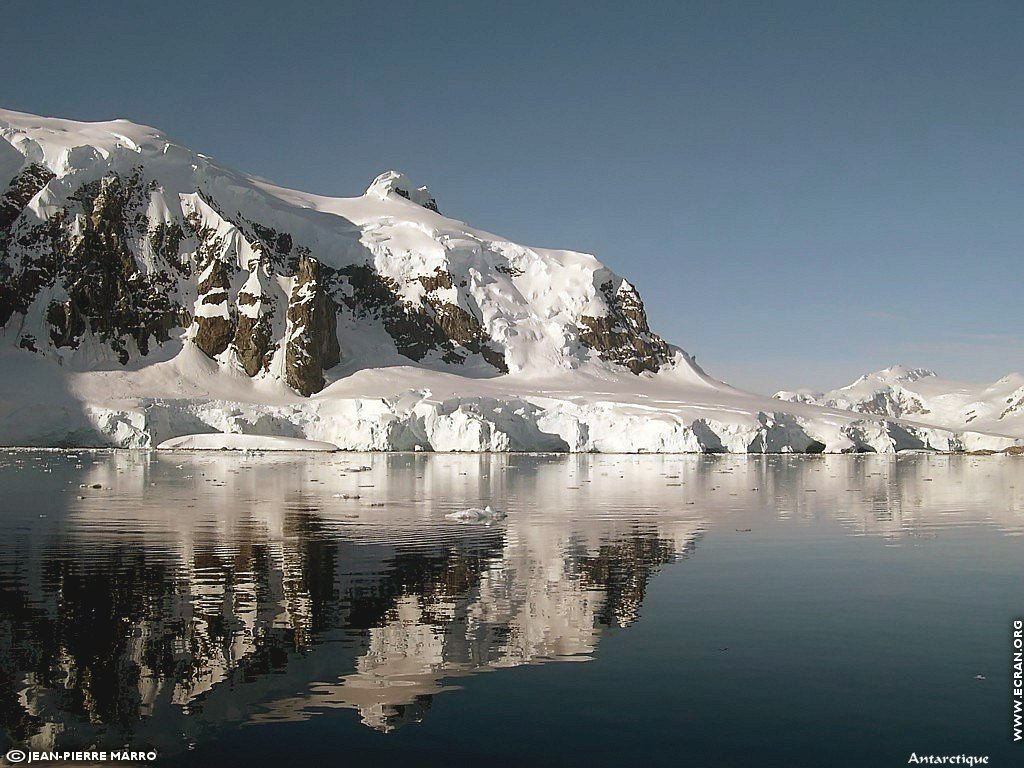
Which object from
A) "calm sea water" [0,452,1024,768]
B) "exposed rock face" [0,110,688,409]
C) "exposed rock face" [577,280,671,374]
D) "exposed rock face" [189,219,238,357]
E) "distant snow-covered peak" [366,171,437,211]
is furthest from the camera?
"distant snow-covered peak" [366,171,437,211]

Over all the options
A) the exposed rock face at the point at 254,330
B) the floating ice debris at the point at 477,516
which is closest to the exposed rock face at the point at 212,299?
the exposed rock face at the point at 254,330

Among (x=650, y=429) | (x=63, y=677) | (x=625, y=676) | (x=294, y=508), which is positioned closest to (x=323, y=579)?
(x=63, y=677)

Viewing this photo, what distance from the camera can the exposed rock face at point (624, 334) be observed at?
12850 centimetres

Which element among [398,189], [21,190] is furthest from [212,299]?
[398,189]

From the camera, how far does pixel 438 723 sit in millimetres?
9195

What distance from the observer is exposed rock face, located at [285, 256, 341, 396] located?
357 feet

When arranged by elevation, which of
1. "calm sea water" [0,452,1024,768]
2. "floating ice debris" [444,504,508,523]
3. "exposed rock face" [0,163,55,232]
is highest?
"exposed rock face" [0,163,55,232]

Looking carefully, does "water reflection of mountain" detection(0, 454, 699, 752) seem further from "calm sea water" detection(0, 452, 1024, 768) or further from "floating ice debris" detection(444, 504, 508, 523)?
"floating ice debris" detection(444, 504, 508, 523)

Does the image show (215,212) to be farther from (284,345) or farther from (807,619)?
(807,619)

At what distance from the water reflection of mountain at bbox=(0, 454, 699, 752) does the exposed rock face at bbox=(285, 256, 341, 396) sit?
267 ft

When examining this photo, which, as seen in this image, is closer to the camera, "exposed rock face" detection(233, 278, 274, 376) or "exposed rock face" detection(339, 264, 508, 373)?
"exposed rock face" detection(233, 278, 274, 376)

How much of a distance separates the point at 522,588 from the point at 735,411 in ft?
259

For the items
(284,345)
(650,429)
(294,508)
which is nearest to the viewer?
(294,508)

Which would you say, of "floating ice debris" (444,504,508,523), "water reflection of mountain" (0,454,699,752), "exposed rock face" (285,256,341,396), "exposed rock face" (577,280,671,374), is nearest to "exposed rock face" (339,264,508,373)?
"exposed rock face" (285,256,341,396)
